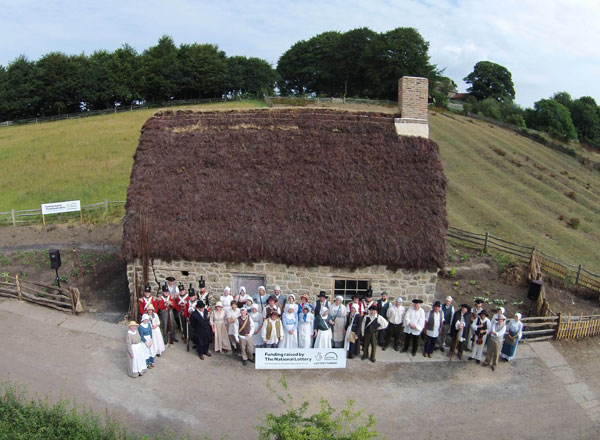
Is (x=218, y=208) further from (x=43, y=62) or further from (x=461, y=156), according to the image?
(x=43, y=62)

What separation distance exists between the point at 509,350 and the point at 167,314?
8688mm

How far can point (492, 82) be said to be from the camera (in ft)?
243

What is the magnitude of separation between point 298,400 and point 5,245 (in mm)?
15794

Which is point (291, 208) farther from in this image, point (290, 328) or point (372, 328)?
point (372, 328)

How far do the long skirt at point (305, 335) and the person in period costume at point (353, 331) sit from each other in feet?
3.13

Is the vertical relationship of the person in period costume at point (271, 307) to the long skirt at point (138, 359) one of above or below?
above

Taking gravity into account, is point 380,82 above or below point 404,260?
above

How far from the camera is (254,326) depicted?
1062 centimetres

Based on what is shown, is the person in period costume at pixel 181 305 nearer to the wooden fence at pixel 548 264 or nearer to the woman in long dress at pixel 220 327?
the woman in long dress at pixel 220 327

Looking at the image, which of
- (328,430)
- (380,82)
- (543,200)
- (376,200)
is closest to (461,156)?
(543,200)

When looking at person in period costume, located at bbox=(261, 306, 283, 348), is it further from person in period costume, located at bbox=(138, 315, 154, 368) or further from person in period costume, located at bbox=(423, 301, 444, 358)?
person in period costume, located at bbox=(423, 301, 444, 358)

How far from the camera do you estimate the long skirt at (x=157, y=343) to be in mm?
10562

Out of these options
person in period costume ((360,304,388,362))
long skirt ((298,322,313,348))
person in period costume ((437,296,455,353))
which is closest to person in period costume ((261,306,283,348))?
long skirt ((298,322,313,348))

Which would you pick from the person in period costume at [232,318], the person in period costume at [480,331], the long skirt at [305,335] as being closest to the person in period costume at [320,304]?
the long skirt at [305,335]
